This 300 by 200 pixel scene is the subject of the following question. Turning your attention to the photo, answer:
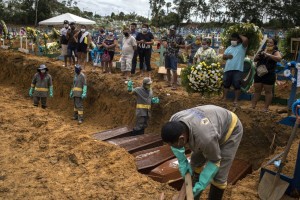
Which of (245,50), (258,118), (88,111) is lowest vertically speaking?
(88,111)

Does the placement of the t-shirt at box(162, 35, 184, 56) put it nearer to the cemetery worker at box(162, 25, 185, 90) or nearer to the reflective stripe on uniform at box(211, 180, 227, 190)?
the cemetery worker at box(162, 25, 185, 90)

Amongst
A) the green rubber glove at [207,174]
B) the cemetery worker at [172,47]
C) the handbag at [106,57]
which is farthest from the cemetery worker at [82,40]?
the green rubber glove at [207,174]

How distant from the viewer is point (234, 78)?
24.7 ft

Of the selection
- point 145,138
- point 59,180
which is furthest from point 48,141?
point 145,138

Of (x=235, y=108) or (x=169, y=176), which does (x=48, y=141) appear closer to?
(x=169, y=176)

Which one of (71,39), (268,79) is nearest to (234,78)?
(268,79)

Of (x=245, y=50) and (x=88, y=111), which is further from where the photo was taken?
(x=88, y=111)

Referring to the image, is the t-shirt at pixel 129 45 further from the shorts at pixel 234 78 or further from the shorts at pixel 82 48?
the shorts at pixel 234 78

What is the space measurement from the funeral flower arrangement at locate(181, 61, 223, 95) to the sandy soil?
1.39 ft

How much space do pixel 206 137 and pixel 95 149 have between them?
11.4 ft

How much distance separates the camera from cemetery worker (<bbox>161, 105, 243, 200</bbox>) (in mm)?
3074

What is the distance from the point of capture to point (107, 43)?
1149 centimetres

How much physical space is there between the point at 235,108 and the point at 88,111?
5.90 metres

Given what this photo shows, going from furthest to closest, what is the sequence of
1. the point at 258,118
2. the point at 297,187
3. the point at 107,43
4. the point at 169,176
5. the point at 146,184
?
1. the point at 107,43
2. the point at 258,118
3. the point at 169,176
4. the point at 146,184
5. the point at 297,187
